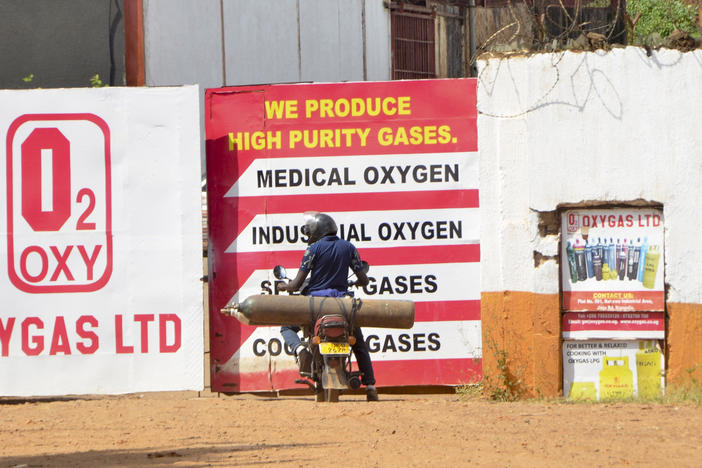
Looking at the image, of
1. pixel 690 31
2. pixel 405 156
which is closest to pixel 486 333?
pixel 405 156

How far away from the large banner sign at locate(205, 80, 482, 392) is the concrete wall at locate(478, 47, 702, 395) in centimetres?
32

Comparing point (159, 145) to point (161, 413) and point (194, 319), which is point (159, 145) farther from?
point (161, 413)

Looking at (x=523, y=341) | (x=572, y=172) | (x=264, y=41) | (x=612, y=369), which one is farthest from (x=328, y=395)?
(x=264, y=41)

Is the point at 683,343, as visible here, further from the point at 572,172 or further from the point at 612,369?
the point at 572,172

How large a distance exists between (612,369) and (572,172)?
164cm

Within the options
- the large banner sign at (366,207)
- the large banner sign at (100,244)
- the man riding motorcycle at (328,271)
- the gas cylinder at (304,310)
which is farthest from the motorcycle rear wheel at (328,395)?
the large banner sign at (100,244)

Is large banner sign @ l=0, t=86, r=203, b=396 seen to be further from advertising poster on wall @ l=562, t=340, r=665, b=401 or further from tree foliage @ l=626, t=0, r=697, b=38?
tree foliage @ l=626, t=0, r=697, b=38

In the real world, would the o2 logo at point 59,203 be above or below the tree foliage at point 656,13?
below

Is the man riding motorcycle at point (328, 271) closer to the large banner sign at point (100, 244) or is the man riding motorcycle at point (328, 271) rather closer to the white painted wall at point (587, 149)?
the large banner sign at point (100, 244)

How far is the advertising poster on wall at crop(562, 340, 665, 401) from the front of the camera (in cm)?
927

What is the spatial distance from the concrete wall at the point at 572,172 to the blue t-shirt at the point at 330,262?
1.15 metres

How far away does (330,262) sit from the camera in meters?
9.20

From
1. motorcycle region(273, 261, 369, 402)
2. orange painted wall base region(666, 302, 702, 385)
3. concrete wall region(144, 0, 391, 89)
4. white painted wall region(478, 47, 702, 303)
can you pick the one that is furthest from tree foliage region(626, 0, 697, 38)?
motorcycle region(273, 261, 369, 402)

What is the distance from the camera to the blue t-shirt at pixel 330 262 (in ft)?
30.1
